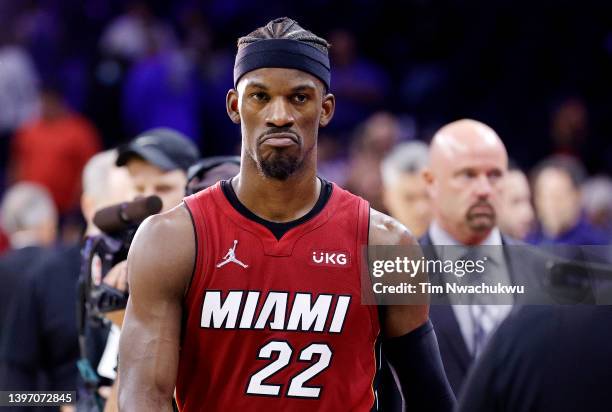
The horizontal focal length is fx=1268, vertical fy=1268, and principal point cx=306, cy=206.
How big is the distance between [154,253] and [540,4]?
9.33m

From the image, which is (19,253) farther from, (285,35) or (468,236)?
(285,35)

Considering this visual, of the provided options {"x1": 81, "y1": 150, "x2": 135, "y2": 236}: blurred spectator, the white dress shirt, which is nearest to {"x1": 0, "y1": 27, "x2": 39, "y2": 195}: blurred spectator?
{"x1": 81, "y1": 150, "x2": 135, "y2": 236}: blurred spectator

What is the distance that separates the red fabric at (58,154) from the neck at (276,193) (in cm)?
830

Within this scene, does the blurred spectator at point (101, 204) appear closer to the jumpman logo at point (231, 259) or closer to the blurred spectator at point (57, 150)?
the jumpman logo at point (231, 259)

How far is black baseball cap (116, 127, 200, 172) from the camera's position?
593 centimetres

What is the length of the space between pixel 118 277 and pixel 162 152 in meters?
0.93

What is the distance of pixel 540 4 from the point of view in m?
12.6

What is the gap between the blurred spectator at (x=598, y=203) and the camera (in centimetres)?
1181

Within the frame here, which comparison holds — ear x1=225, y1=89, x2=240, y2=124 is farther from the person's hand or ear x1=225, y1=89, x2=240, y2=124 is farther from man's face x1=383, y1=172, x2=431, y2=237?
man's face x1=383, y1=172, x2=431, y2=237

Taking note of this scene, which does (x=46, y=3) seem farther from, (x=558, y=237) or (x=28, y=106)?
(x=558, y=237)

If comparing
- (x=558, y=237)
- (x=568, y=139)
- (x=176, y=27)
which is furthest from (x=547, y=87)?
(x=176, y=27)

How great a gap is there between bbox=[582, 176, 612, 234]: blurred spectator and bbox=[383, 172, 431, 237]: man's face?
170 inches

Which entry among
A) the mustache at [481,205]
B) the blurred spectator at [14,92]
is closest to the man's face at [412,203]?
the mustache at [481,205]

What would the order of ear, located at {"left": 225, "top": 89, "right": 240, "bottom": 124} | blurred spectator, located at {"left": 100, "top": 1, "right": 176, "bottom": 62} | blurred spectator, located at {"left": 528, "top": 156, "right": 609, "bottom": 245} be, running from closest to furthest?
ear, located at {"left": 225, "top": 89, "right": 240, "bottom": 124} → blurred spectator, located at {"left": 528, "top": 156, "right": 609, "bottom": 245} → blurred spectator, located at {"left": 100, "top": 1, "right": 176, "bottom": 62}
